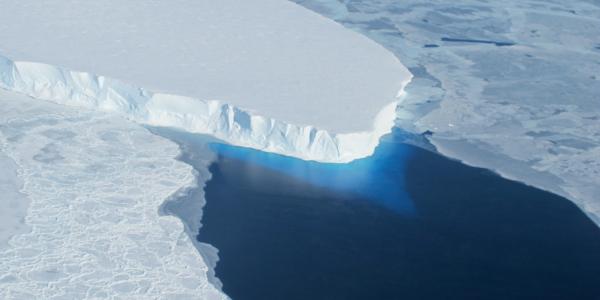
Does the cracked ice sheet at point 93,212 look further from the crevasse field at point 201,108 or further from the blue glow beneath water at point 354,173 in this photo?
the blue glow beneath water at point 354,173

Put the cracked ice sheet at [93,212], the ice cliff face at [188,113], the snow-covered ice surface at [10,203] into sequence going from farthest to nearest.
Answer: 1. the ice cliff face at [188,113]
2. the snow-covered ice surface at [10,203]
3. the cracked ice sheet at [93,212]

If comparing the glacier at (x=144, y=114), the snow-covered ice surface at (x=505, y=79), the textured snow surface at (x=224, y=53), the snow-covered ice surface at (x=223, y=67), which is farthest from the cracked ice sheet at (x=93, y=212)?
the snow-covered ice surface at (x=505, y=79)

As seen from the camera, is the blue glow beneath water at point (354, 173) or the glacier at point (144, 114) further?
the blue glow beneath water at point (354, 173)

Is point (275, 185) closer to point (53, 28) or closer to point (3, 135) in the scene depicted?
point (3, 135)

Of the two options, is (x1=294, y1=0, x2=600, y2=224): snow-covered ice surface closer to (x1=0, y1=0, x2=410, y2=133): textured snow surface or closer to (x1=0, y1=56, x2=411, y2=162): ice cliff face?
(x1=0, y1=0, x2=410, y2=133): textured snow surface

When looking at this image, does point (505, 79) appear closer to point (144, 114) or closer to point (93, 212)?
point (144, 114)

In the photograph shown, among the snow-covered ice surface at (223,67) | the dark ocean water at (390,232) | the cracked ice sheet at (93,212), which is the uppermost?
the snow-covered ice surface at (223,67)

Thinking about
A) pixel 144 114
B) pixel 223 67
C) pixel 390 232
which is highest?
pixel 223 67

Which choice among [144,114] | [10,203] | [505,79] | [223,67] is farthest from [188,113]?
[505,79]
